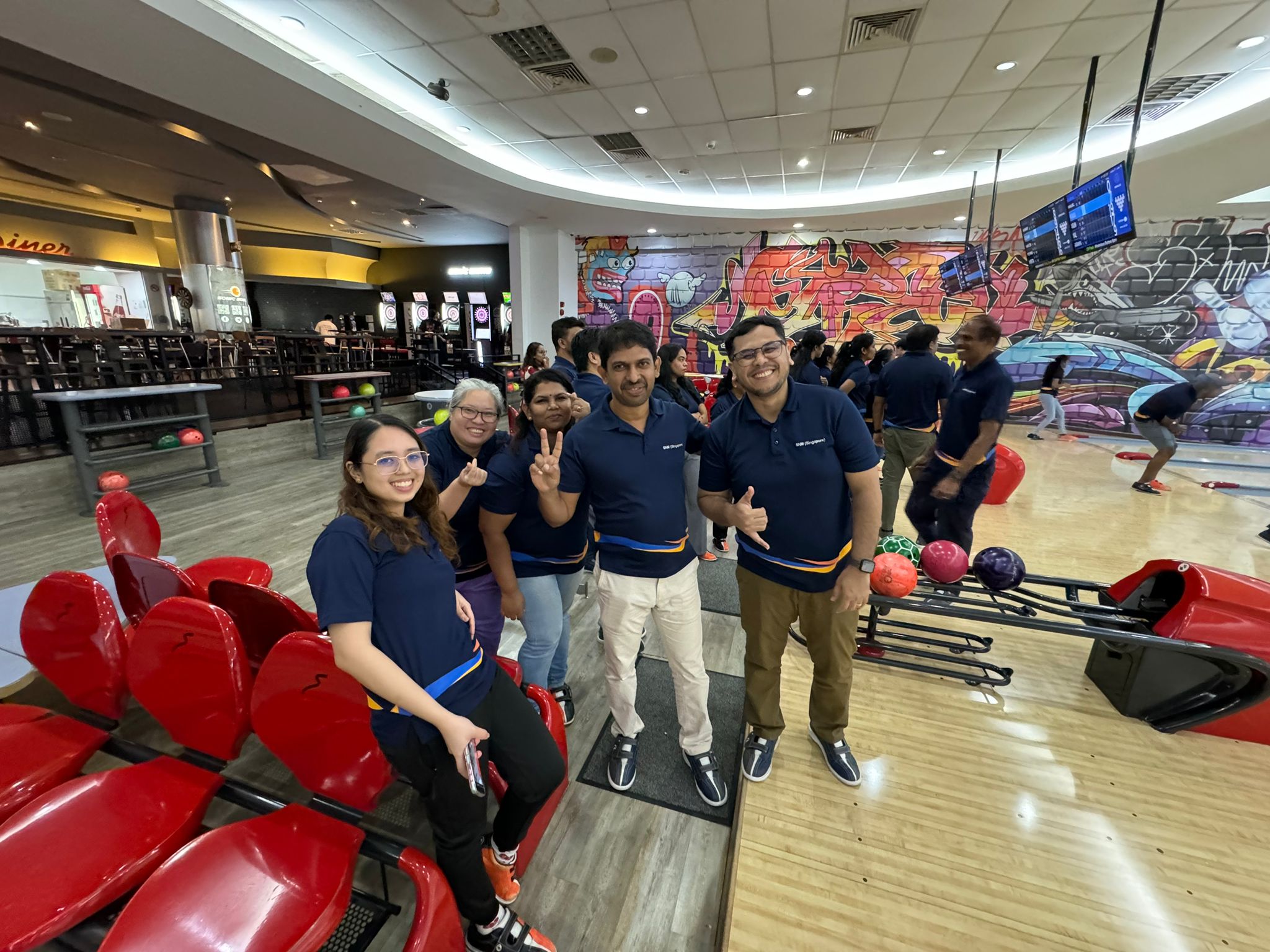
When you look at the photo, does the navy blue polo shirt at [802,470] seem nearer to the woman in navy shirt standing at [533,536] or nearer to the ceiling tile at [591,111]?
the woman in navy shirt standing at [533,536]

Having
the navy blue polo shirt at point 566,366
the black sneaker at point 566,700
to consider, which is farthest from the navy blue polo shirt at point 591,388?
the black sneaker at point 566,700

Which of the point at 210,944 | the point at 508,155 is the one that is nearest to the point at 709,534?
the point at 210,944

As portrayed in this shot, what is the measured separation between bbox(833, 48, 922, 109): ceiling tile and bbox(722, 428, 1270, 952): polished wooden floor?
4.70 m

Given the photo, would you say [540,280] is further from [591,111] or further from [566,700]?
[566,700]

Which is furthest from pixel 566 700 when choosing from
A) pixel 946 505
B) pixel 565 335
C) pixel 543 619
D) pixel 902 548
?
pixel 946 505

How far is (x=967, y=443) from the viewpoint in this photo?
3023 mm

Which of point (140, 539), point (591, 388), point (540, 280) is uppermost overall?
point (540, 280)

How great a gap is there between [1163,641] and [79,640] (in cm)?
400

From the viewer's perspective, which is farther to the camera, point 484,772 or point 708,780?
point 708,780

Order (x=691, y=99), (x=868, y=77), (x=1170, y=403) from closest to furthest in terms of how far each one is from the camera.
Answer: (x=868, y=77) → (x=691, y=99) → (x=1170, y=403)

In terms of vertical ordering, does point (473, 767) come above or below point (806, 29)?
below

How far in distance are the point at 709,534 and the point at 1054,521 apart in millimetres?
3242

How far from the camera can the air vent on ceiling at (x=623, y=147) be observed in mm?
6016

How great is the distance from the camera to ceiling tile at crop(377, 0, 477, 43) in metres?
3.68
